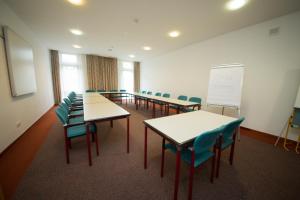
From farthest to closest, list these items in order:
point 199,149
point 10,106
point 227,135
Result: point 10,106 < point 227,135 < point 199,149

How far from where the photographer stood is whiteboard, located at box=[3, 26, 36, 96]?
2203mm

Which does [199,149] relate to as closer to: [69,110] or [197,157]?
[197,157]

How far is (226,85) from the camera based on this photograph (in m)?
3.09

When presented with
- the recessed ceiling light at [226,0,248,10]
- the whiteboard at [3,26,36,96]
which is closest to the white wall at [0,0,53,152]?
the whiteboard at [3,26,36,96]

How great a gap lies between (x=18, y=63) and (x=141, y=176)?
358 centimetres

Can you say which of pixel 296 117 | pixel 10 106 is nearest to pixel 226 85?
pixel 296 117

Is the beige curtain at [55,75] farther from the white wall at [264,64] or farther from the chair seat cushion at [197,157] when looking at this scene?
the chair seat cushion at [197,157]

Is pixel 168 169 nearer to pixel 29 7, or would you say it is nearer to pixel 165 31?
pixel 165 31

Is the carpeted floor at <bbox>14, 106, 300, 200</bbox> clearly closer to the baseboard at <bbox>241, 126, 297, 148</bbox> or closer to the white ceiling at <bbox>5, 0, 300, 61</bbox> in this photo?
the baseboard at <bbox>241, 126, 297, 148</bbox>

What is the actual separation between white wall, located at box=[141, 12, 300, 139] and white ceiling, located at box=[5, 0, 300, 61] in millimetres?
309

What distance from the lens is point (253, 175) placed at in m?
1.63

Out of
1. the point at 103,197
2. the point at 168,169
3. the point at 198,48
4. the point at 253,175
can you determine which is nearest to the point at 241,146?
the point at 253,175

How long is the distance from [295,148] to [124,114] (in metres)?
3.67

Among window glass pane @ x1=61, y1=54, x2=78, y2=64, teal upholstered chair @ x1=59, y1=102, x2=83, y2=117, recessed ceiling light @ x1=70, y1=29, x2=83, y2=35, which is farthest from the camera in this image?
window glass pane @ x1=61, y1=54, x2=78, y2=64
